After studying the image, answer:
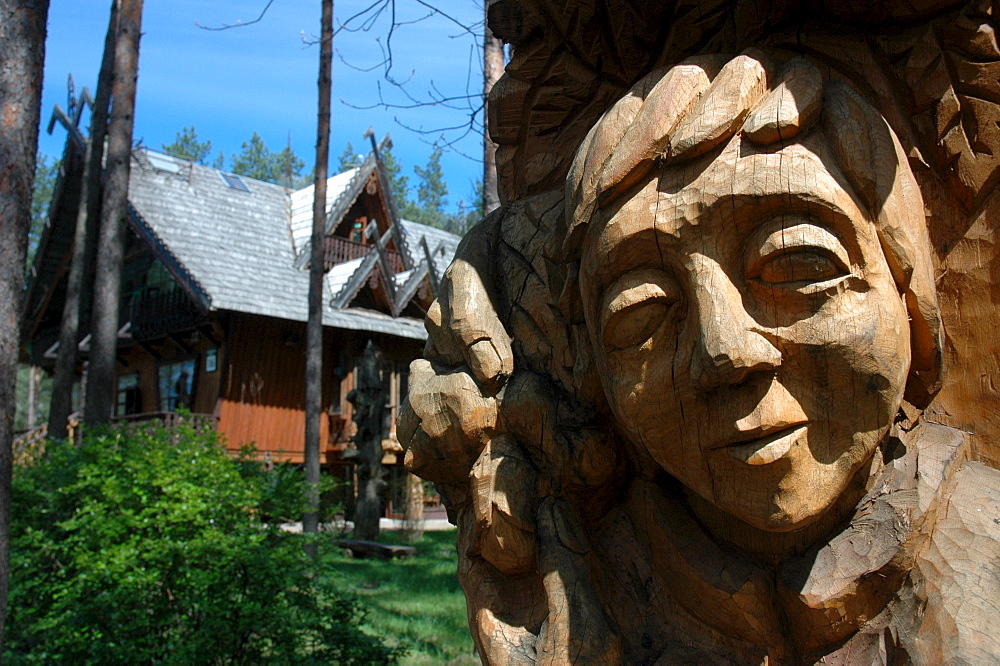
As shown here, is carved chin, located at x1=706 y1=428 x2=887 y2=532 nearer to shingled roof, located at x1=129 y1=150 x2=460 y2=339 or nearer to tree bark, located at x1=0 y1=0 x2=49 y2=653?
tree bark, located at x1=0 y1=0 x2=49 y2=653

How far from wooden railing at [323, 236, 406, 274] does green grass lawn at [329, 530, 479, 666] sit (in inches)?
326

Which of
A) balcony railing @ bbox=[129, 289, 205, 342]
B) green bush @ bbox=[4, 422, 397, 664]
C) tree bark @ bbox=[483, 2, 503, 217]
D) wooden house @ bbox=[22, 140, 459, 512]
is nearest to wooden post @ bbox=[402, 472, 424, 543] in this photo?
wooden house @ bbox=[22, 140, 459, 512]

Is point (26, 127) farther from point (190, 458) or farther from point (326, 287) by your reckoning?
point (326, 287)

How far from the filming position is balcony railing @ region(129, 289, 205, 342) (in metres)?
16.5

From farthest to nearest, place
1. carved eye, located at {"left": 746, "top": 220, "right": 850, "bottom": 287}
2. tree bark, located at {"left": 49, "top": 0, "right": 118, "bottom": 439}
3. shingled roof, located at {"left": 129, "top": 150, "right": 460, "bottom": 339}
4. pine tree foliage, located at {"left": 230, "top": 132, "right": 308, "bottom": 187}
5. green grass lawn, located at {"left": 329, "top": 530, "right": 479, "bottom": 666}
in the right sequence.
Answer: pine tree foliage, located at {"left": 230, "top": 132, "right": 308, "bottom": 187} < shingled roof, located at {"left": 129, "top": 150, "right": 460, "bottom": 339} < tree bark, located at {"left": 49, "top": 0, "right": 118, "bottom": 439} < green grass lawn, located at {"left": 329, "top": 530, "right": 479, "bottom": 666} < carved eye, located at {"left": 746, "top": 220, "right": 850, "bottom": 287}

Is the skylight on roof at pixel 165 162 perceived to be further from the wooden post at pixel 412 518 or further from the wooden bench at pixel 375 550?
the wooden bench at pixel 375 550

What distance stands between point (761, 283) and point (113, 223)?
29.7 feet

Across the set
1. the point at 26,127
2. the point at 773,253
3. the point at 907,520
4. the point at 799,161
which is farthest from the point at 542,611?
the point at 26,127

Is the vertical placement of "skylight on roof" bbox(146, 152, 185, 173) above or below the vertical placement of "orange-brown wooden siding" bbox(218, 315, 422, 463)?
above

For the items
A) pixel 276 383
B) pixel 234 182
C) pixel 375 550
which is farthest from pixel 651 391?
pixel 234 182

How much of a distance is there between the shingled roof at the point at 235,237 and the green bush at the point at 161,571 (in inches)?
354

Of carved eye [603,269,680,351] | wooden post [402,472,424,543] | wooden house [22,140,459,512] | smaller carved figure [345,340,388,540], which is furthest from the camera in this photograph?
wooden house [22,140,459,512]

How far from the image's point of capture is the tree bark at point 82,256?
11273mm

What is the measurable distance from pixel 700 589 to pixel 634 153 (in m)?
1.10
